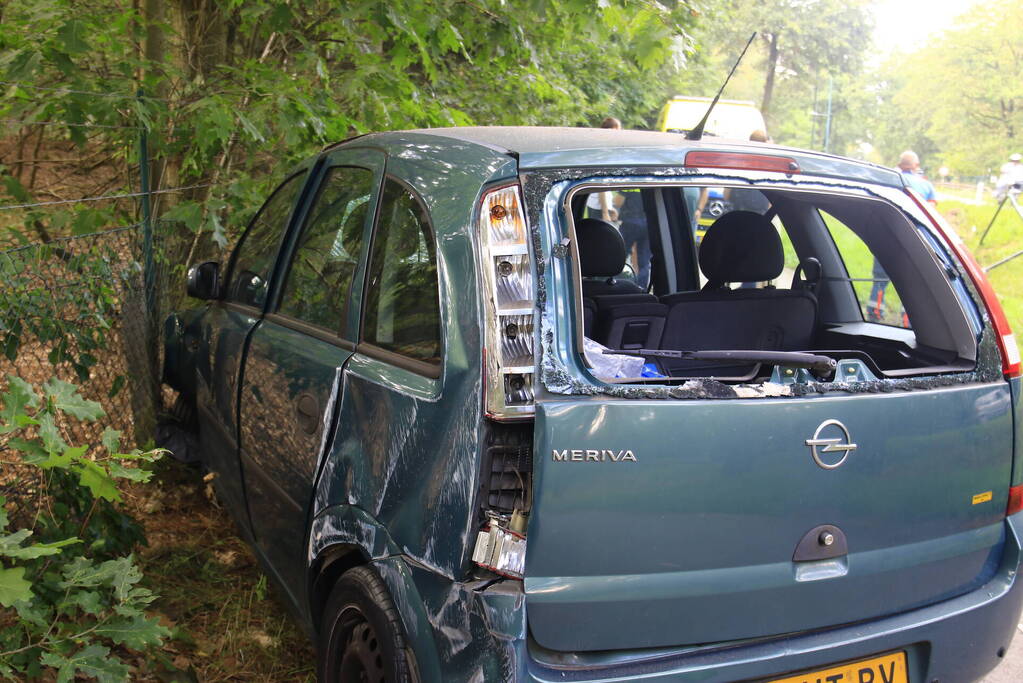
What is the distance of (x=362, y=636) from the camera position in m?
2.63

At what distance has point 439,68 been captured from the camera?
7.95m

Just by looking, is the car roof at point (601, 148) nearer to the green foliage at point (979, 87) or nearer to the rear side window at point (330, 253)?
the rear side window at point (330, 253)

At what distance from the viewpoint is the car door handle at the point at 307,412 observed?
9.71 feet

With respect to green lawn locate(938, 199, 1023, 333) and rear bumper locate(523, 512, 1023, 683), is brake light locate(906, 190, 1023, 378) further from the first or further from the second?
green lawn locate(938, 199, 1023, 333)

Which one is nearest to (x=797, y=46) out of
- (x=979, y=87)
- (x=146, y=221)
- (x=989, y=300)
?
(x=979, y=87)

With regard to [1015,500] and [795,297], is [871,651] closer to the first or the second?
[1015,500]

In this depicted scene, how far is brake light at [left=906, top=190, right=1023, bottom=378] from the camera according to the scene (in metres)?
2.81

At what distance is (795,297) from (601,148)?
1294mm

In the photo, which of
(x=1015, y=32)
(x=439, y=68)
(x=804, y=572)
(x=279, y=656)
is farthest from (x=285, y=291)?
(x=1015, y=32)

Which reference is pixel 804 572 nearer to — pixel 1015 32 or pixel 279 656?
pixel 279 656

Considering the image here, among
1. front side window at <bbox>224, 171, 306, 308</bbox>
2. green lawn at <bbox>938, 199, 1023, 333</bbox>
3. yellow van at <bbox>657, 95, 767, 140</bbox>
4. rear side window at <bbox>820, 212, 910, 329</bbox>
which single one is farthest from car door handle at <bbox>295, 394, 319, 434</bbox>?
yellow van at <bbox>657, 95, 767, 140</bbox>

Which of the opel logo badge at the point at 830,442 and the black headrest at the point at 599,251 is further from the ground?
the black headrest at the point at 599,251

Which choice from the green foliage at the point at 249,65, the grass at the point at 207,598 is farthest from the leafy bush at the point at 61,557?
the green foliage at the point at 249,65

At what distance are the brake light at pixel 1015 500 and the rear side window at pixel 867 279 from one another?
0.68m
